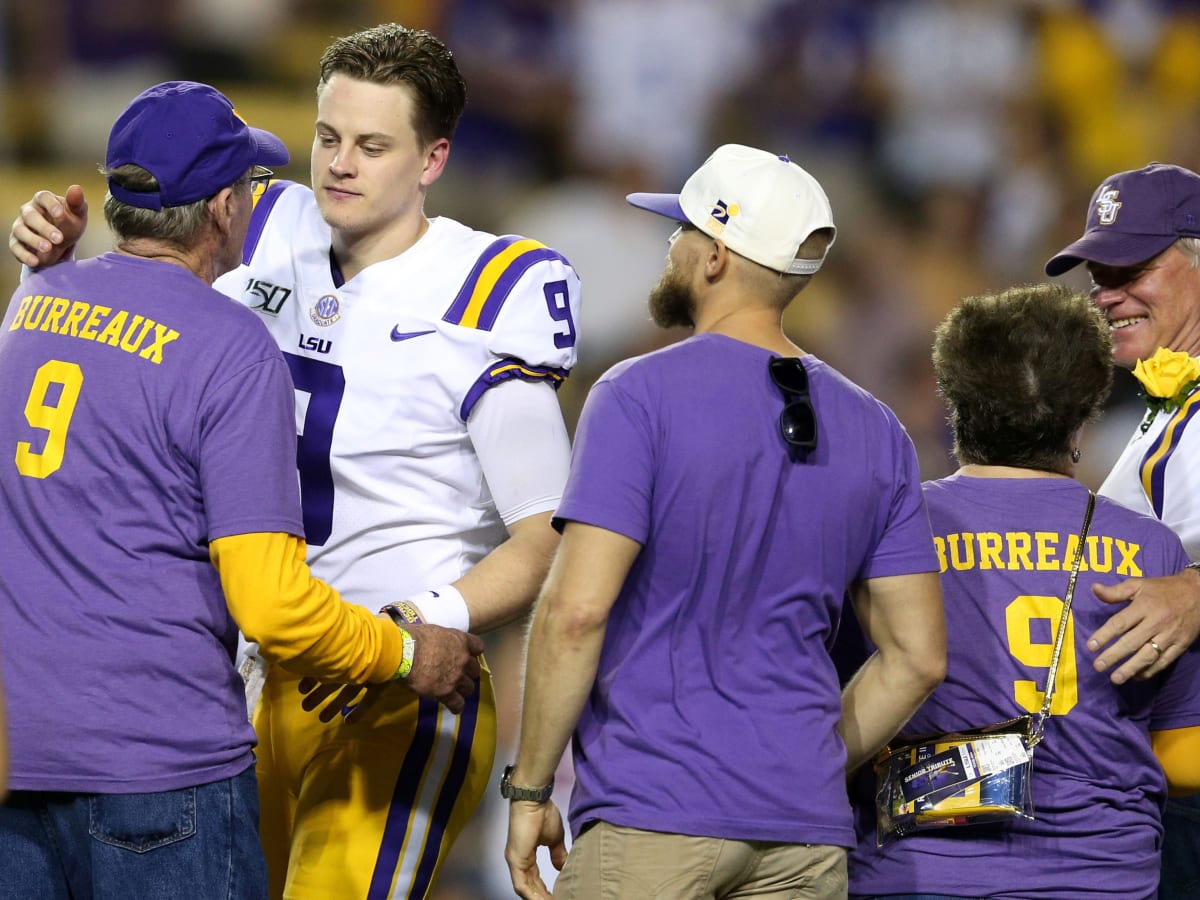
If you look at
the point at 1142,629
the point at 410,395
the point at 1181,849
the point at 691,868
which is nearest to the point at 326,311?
the point at 410,395

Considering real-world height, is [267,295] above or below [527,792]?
above

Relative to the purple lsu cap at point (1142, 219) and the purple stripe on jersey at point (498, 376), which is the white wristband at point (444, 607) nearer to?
the purple stripe on jersey at point (498, 376)

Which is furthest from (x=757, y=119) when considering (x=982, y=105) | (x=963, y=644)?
(x=963, y=644)

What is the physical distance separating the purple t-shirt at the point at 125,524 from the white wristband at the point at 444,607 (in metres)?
0.40

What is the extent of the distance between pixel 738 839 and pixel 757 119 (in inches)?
229

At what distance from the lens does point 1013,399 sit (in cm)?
233

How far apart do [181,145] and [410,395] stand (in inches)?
23.5

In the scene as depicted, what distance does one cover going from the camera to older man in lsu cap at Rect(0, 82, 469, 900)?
2.09 metres

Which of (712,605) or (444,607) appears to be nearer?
(712,605)

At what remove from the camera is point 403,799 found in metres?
2.57

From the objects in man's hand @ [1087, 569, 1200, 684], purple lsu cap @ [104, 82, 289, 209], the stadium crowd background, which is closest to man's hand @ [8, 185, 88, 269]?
purple lsu cap @ [104, 82, 289, 209]

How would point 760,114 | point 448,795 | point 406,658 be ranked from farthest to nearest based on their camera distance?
point 760,114 < point 448,795 < point 406,658

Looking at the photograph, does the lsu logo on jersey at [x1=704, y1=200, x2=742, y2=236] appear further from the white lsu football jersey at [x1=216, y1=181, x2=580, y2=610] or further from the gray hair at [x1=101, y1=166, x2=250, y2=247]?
the gray hair at [x1=101, y1=166, x2=250, y2=247]

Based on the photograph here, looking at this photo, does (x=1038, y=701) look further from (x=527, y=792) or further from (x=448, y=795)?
(x=448, y=795)
